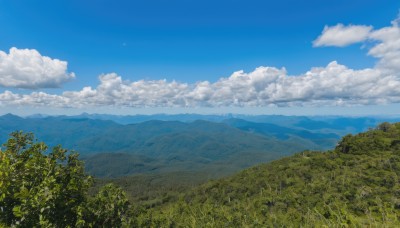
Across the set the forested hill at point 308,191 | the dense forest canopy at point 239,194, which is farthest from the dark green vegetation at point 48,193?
the forested hill at point 308,191

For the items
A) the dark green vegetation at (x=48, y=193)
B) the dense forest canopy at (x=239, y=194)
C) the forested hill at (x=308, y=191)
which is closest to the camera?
the dark green vegetation at (x=48, y=193)

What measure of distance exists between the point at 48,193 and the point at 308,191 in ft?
317

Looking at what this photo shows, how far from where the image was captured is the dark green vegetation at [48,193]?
11.0 m

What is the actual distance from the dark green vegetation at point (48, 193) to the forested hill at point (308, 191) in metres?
35.0

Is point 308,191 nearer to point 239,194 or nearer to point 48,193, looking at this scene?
point 239,194

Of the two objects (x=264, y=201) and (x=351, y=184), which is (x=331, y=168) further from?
(x=264, y=201)

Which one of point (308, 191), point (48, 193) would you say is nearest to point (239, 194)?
point (308, 191)

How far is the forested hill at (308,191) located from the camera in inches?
2440

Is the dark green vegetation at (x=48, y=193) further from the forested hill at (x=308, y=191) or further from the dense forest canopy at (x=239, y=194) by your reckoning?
the forested hill at (x=308, y=191)

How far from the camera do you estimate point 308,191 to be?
305 ft

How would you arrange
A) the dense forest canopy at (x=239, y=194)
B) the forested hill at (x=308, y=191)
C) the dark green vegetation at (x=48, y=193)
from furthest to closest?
the forested hill at (x=308, y=191), the dense forest canopy at (x=239, y=194), the dark green vegetation at (x=48, y=193)

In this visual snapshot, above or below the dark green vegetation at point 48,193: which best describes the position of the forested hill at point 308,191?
below

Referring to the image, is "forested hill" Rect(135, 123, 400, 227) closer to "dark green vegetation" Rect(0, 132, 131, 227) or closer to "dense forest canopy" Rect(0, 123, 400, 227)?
"dense forest canopy" Rect(0, 123, 400, 227)

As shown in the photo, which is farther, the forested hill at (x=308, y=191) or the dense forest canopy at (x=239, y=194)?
the forested hill at (x=308, y=191)
